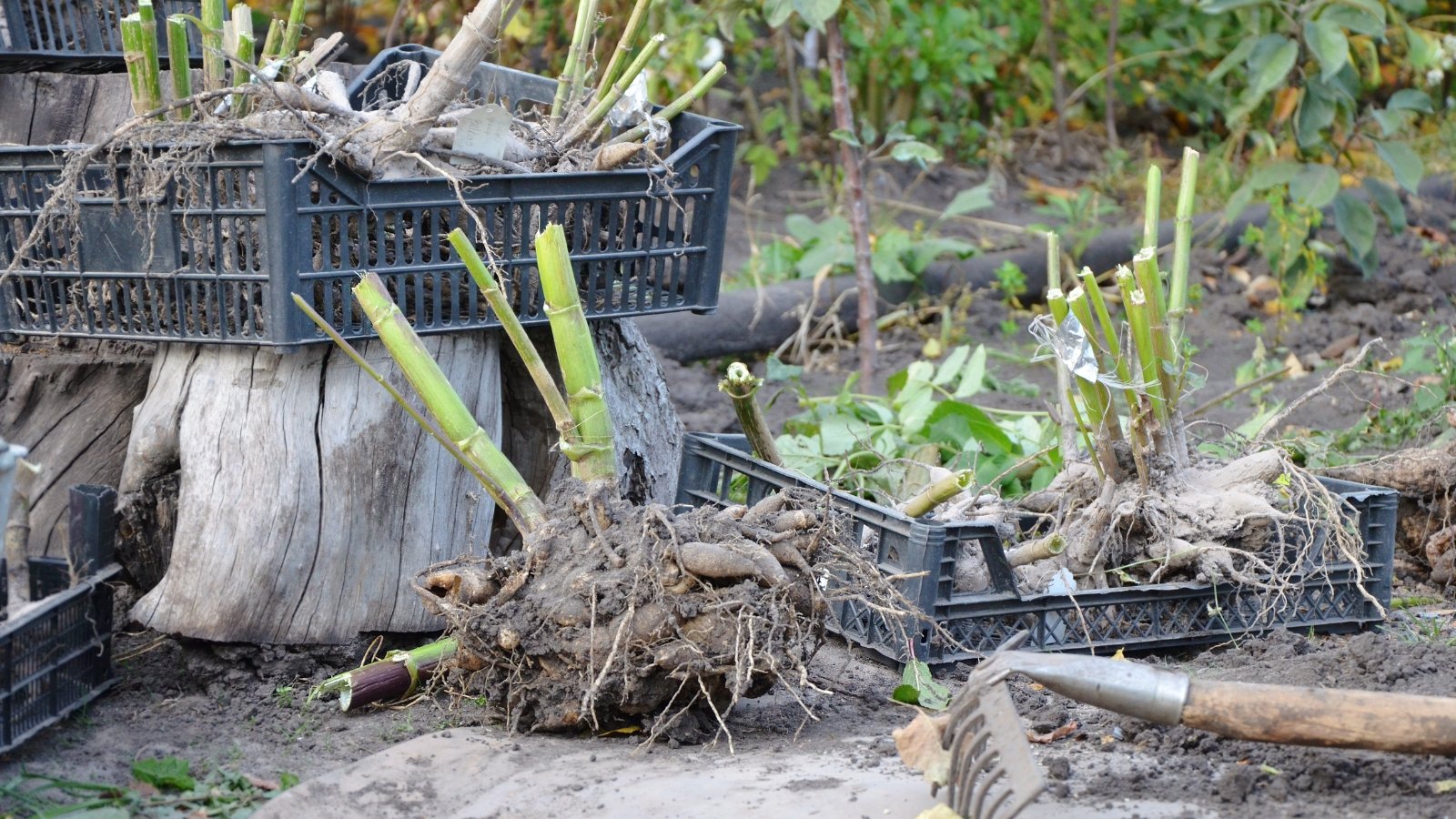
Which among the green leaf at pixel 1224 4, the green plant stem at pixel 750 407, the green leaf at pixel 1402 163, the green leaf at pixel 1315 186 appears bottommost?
the green plant stem at pixel 750 407

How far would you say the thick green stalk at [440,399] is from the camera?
8.04 feet

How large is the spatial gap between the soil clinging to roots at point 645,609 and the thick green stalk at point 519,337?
0.12m

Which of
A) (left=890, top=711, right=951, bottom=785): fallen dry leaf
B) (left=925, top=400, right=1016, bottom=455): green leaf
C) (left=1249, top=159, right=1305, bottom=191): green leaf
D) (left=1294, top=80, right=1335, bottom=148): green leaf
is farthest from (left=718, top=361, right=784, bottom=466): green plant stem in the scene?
(left=1294, top=80, right=1335, bottom=148): green leaf

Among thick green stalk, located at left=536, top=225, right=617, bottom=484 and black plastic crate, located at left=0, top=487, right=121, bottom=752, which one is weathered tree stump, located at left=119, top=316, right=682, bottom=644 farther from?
thick green stalk, located at left=536, top=225, right=617, bottom=484

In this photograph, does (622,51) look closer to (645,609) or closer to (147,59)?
(147,59)

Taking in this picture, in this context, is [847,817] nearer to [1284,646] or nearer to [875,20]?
[1284,646]

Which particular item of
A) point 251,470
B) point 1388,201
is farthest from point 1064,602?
point 1388,201

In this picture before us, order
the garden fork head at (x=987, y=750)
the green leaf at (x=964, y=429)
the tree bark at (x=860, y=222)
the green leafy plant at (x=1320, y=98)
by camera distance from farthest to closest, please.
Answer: the green leafy plant at (x=1320, y=98)
the tree bark at (x=860, y=222)
the green leaf at (x=964, y=429)
the garden fork head at (x=987, y=750)

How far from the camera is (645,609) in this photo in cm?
230

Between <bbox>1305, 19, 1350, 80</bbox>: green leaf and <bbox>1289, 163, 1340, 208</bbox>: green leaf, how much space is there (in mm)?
403

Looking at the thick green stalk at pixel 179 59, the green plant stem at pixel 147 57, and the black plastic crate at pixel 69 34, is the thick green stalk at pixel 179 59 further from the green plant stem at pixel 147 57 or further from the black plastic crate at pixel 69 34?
the black plastic crate at pixel 69 34

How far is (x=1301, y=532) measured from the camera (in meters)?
2.96

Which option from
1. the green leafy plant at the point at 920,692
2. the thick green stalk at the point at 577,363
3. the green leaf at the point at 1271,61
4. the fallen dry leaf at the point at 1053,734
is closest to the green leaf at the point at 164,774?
the thick green stalk at the point at 577,363

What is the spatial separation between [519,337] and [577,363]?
11cm
